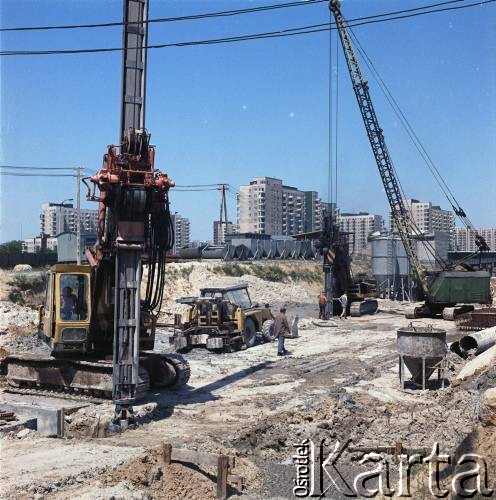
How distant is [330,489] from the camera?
7102 mm

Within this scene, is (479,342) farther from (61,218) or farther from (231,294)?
(61,218)

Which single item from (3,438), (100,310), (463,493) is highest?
(100,310)

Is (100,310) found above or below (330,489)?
above

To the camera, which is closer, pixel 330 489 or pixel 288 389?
pixel 330 489

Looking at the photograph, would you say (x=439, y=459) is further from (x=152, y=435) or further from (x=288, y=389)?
(x=288, y=389)

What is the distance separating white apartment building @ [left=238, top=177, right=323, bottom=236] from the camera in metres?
125

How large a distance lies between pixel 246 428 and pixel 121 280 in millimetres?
3152

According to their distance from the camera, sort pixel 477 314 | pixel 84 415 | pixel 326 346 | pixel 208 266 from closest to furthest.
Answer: pixel 84 415 < pixel 326 346 < pixel 477 314 < pixel 208 266

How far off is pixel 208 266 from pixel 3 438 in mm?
34234

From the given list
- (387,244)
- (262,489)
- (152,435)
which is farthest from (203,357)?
(387,244)

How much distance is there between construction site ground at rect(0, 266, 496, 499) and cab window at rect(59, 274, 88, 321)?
5.74 ft

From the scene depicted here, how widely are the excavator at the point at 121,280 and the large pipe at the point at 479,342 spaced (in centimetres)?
763

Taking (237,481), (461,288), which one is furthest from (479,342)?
(461,288)

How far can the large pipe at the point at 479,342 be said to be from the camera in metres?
15.4
